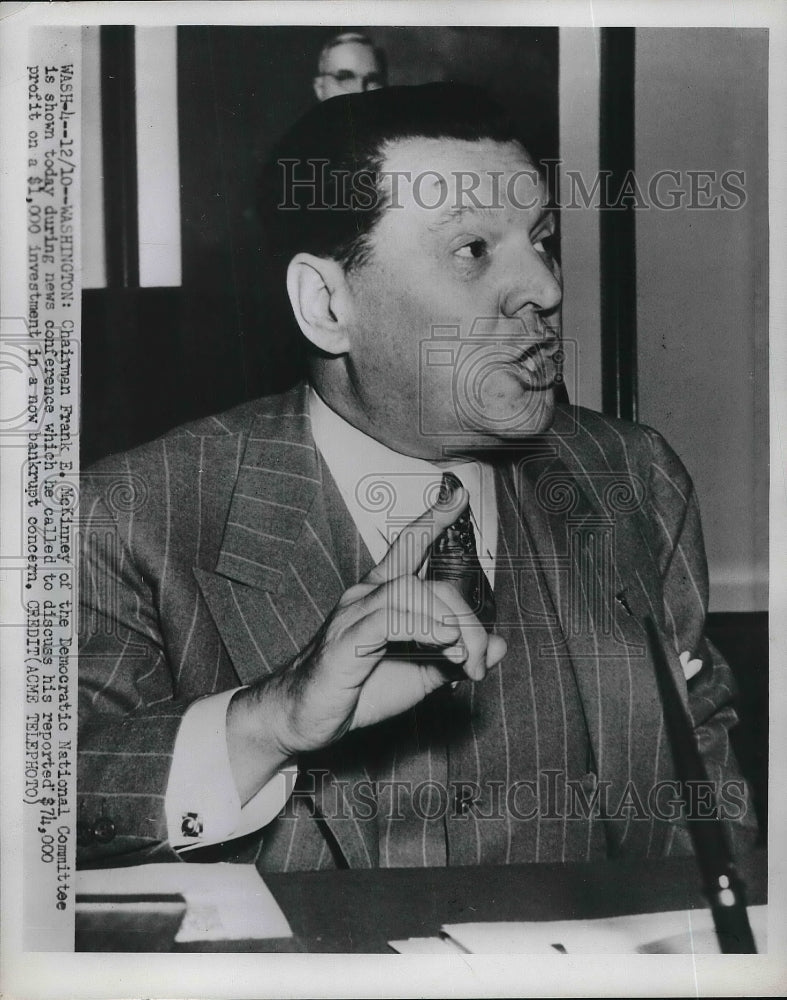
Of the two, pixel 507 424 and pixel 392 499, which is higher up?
pixel 507 424

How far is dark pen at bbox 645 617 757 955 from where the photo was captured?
1.61 meters

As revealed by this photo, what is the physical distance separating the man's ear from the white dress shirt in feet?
0.34

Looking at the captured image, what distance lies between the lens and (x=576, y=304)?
5.30 ft

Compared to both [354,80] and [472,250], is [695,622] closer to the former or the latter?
[472,250]

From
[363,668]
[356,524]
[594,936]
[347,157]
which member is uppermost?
[347,157]

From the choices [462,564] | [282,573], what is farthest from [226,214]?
[462,564]

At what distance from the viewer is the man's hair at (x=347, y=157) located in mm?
1580

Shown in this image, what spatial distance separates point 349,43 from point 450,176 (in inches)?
12.6

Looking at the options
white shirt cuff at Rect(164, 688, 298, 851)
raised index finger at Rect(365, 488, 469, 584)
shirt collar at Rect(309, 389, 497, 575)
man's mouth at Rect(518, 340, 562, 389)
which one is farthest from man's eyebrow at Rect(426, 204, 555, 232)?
white shirt cuff at Rect(164, 688, 298, 851)

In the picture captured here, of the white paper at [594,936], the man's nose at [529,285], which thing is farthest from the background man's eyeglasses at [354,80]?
the white paper at [594,936]

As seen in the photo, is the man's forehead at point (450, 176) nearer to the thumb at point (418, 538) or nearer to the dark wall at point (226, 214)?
the dark wall at point (226, 214)

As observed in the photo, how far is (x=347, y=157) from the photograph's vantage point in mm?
1593

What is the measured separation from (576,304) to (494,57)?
467 mm

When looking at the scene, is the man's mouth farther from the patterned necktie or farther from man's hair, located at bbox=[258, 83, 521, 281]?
man's hair, located at bbox=[258, 83, 521, 281]
